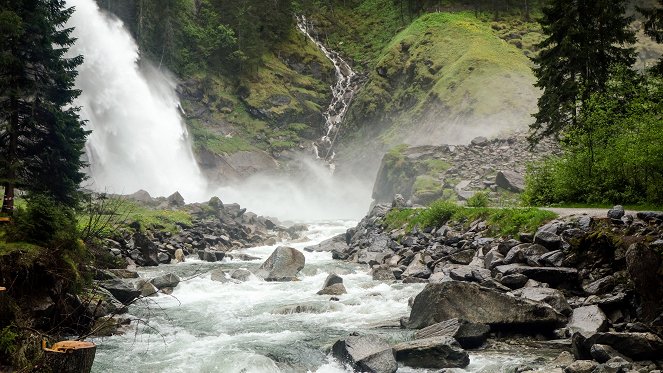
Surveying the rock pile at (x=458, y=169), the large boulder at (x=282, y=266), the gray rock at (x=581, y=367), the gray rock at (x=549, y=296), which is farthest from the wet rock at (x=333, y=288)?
the rock pile at (x=458, y=169)

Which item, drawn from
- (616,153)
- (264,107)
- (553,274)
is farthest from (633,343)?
(264,107)

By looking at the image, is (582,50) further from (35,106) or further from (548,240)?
(35,106)

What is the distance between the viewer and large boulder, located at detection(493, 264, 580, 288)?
11.1 meters

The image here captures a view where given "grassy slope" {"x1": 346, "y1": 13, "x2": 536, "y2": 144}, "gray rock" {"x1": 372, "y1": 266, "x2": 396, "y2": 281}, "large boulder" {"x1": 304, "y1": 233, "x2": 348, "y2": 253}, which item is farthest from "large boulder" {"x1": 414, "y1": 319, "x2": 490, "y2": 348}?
"grassy slope" {"x1": 346, "y1": 13, "x2": 536, "y2": 144}

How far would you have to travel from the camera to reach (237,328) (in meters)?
11.9

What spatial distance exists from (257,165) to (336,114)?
53.3 ft

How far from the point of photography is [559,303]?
10102 mm

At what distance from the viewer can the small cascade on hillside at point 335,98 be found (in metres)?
65.3

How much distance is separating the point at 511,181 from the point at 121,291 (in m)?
22.5

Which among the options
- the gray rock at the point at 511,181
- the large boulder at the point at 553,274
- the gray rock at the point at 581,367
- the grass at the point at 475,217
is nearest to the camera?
the gray rock at the point at 581,367

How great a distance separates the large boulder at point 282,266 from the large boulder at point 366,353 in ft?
31.9

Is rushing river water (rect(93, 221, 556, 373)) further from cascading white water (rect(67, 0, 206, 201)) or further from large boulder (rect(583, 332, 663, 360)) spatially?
cascading white water (rect(67, 0, 206, 201))

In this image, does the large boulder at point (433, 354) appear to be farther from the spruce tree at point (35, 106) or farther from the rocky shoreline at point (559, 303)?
the spruce tree at point (35, 106)

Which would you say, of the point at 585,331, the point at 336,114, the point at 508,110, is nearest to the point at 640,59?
the point at 508,110
